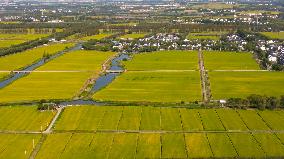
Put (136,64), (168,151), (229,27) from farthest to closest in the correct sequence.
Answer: (229,27)
(136,64)
(168,151)

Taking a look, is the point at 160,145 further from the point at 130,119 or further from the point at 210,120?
the point at 210,120

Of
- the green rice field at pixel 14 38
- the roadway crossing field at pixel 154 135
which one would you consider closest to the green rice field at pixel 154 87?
the roadway crossing field at pixel 154 135

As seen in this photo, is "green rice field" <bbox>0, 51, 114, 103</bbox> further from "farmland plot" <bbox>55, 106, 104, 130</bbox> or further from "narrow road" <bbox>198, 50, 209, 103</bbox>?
"narrow road" <bbox>198, 50, 209, 103</bbox>

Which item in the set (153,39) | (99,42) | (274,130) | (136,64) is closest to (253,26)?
(153,39)

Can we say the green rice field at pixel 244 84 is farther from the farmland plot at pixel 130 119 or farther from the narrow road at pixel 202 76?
the farmland plot at pixel 130 119

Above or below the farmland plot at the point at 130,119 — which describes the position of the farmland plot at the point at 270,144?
below

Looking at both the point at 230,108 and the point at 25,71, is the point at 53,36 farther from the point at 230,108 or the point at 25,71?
the point at 230,108
